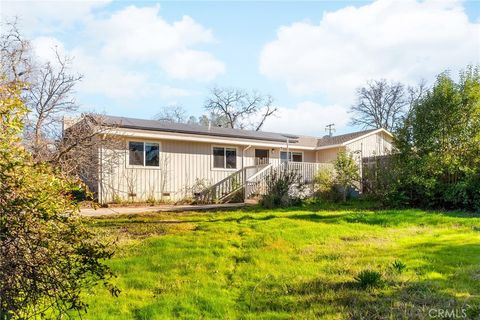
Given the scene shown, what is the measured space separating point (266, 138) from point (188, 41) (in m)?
9.48

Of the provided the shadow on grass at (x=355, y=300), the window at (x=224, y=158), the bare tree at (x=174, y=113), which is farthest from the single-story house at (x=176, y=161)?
the bare tree at (x=174, y=113)

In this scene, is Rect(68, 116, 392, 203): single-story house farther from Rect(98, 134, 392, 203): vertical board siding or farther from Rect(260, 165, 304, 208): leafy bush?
Rect(260, 165, 304, 208): leafy bush

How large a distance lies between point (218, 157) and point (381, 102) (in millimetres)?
31574

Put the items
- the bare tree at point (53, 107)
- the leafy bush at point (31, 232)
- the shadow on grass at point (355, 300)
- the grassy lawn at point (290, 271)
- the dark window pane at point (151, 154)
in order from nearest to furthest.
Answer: the leafy bush at point (31, 232)
the shadow on grass at point (355, 300)
the grassy lawn at point (290, 271)
the bare tree at point (53, 107)
the dark window pane at point (151, 154)

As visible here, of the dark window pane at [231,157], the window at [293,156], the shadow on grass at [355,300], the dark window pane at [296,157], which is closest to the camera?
the shadow on grass at [355,300]

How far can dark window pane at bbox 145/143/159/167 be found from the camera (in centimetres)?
1611

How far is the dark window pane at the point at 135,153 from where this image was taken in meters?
15.6

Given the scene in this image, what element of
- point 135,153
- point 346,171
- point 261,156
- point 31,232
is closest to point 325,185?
point 346,171

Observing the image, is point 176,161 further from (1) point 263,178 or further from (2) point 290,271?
(2) point 290,271

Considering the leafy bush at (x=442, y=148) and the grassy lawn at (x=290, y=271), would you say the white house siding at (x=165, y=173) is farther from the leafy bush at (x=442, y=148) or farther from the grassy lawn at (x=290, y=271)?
the leafy bush at (x=442, y=148)

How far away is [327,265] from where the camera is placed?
199 inches

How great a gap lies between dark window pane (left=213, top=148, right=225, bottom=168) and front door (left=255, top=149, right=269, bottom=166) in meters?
2.22

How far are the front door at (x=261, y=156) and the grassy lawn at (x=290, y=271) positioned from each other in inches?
447

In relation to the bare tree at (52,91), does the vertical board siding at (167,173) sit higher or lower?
lower
